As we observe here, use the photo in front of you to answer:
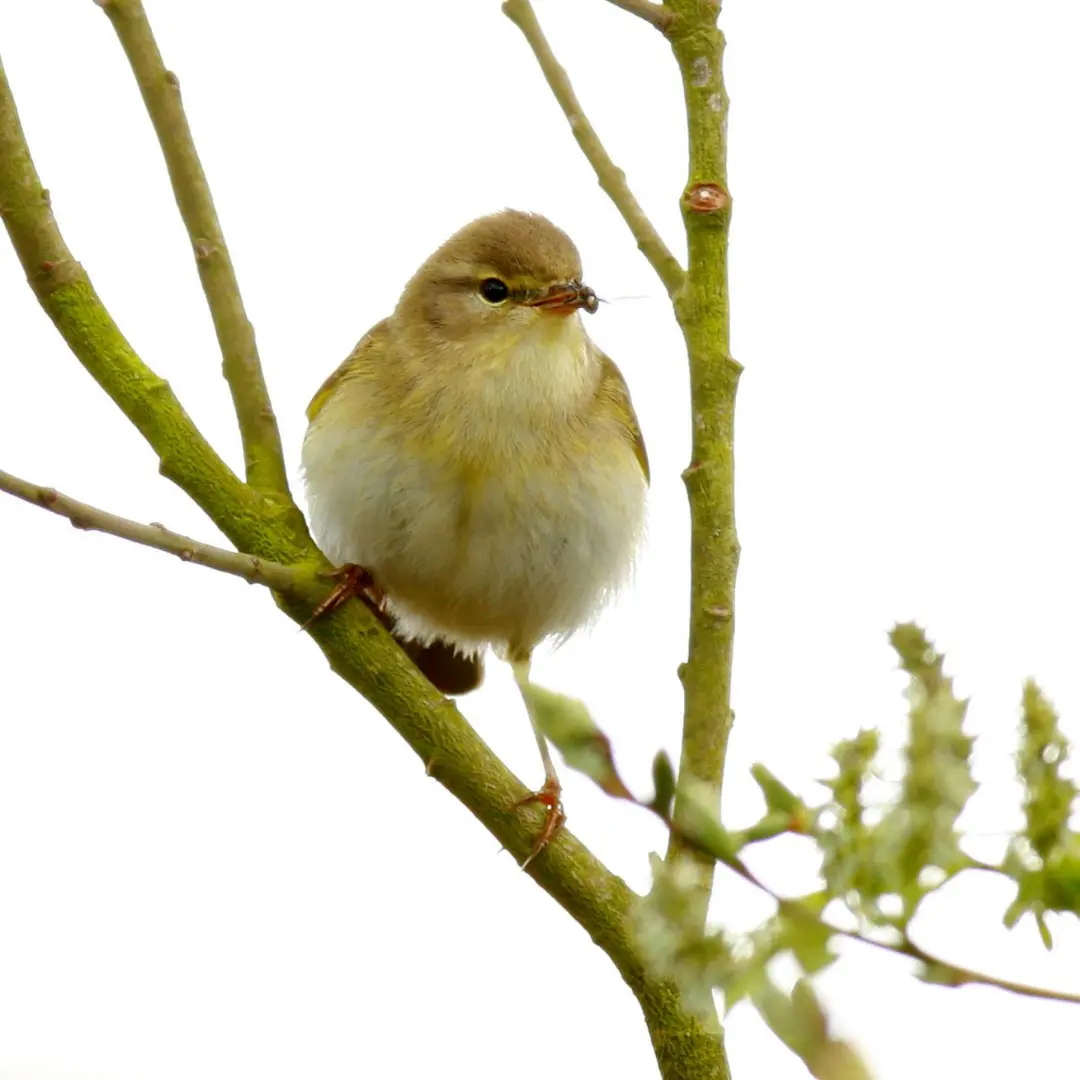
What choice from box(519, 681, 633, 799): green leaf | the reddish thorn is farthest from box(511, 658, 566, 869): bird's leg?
the reddish thorn

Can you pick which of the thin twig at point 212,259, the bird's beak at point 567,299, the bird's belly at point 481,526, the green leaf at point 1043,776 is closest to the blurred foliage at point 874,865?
the green leaf at point 1043,776

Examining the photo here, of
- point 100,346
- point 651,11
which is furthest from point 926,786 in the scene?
point 100,346

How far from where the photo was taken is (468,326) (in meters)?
3.85

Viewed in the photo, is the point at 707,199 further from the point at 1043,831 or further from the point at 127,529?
the point at 1043,831

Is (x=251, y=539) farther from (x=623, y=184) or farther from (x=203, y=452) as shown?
(x=623, y=184)

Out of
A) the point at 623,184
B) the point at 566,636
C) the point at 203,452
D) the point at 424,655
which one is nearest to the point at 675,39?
the point at 623,184

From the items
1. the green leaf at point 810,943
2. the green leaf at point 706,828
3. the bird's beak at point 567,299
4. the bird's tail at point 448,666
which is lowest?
the green leaf at point 810,943

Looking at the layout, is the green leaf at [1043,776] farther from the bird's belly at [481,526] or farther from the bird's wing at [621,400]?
the bird's wing at [621,400]

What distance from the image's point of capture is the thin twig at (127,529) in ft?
5.97

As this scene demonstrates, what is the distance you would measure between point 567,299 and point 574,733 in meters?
3.08

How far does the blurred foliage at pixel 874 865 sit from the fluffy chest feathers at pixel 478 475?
288cm

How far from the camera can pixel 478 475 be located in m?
3.57

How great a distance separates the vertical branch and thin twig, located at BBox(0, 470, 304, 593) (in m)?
0.64

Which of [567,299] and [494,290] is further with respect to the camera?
[494,290]
